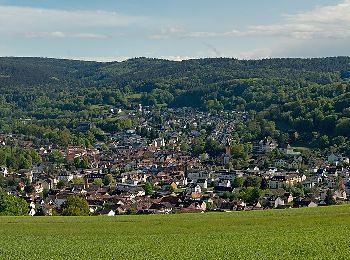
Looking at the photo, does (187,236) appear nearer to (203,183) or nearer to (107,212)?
(107,212)

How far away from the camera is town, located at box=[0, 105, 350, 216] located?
59872 millimetres

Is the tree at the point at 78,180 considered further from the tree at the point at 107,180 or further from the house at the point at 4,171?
the house at the point at 4,171

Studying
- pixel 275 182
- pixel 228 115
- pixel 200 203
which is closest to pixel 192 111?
pixel 228 115

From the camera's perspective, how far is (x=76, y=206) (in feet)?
148

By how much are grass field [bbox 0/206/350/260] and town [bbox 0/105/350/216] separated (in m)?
21.4

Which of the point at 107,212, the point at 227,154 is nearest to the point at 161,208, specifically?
the point at 107,212

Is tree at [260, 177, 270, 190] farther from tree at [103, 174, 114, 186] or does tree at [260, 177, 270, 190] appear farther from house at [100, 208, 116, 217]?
house at [100, 208, 116, 217]

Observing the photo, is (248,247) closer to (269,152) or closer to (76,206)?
(76,206)

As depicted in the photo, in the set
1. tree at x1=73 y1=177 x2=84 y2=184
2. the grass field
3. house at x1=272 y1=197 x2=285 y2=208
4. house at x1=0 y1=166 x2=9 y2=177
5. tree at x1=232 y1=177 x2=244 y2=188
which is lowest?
house at x1=0 y1=166 x2=9 y2=177

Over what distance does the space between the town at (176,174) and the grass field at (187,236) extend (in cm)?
2139

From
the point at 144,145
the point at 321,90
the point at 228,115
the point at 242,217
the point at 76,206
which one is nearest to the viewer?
the point at 242,217

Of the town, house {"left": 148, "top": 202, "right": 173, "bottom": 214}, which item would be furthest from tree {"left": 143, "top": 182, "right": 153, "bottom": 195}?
house {"left": 148, "top": 202, "right": 173, "bottom": 214}

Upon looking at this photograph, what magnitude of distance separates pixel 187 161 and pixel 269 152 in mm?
15306

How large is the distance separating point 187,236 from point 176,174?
2597 inches
